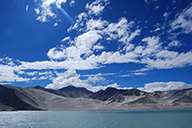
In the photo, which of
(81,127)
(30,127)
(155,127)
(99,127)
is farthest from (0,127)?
(155,127)

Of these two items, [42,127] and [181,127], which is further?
[42,127]

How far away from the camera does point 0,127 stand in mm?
58719

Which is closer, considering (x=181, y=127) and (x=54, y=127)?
(x=181, y=127)

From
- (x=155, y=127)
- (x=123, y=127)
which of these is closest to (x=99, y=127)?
(x=123, y=127)

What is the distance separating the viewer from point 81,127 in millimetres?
59219

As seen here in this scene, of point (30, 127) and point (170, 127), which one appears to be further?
point (30, 127)

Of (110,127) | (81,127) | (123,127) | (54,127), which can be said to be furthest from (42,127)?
(123,127)

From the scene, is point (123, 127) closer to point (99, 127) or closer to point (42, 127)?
point (99, 127)

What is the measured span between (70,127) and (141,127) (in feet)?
79.3

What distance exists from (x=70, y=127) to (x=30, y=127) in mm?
14162

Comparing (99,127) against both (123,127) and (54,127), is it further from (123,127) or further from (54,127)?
(54,127)

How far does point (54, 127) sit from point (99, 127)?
617 inches

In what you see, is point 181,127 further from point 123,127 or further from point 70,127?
point 70,127

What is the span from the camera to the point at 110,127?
5853 centimetres
